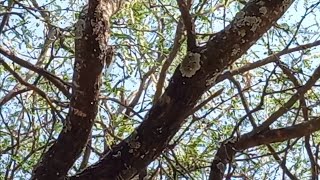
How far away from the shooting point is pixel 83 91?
1.74 metres

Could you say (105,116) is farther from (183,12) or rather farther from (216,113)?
(183,12)

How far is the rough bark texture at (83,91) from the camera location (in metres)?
1.71

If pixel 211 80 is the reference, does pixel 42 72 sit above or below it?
above

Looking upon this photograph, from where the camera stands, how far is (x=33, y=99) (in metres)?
2.59

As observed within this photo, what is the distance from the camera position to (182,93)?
1721 mm

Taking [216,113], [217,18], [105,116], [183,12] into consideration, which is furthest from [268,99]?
[183,12]

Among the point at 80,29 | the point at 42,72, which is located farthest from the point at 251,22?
the point at 42,72

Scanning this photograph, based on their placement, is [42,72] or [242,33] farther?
[42,72]

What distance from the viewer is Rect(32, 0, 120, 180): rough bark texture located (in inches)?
67.3

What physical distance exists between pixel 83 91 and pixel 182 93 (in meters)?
0.29

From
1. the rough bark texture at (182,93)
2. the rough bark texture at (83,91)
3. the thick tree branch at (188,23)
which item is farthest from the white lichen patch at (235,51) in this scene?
the rough bark texture at (83,91)

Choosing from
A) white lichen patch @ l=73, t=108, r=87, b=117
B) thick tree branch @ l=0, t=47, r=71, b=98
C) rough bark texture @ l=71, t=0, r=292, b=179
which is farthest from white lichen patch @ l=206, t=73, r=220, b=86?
thick tree branch @ l=0, t=47, r=71, b=98

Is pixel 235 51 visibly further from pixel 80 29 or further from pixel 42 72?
pixel 42 72

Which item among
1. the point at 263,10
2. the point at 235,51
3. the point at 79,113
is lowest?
the point at 79,113
